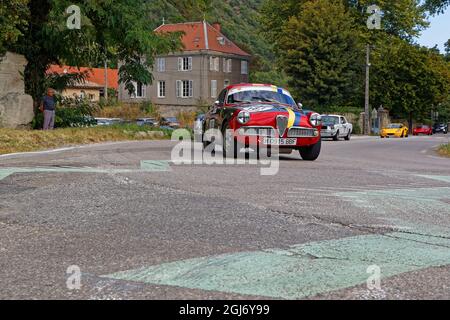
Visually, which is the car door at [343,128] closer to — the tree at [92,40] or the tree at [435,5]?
the tree at [435,5]

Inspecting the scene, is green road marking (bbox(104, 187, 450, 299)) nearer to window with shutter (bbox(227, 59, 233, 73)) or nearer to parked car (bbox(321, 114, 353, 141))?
parked car (bbox(321, 114, 353, 141))

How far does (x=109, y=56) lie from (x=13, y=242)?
1658 cm

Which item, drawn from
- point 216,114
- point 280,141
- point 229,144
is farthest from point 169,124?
point 280,141

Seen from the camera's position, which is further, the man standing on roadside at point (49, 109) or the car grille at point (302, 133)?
the man standing on roadside at point (49, 109)

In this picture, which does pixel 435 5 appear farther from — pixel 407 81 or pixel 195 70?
pixel 195 70

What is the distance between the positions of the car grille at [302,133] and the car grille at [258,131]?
1.33 feet

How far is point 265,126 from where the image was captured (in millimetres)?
12109

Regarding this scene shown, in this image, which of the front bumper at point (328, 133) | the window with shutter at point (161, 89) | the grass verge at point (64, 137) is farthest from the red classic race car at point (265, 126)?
the window with shutter at point (161, 89)

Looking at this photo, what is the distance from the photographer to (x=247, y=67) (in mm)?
84625

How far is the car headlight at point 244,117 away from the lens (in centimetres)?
1212

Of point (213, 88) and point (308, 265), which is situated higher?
point (213, 88)

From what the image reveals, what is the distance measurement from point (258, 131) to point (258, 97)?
5.43ft

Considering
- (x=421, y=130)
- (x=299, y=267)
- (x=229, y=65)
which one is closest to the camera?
(x=299, y=267)
